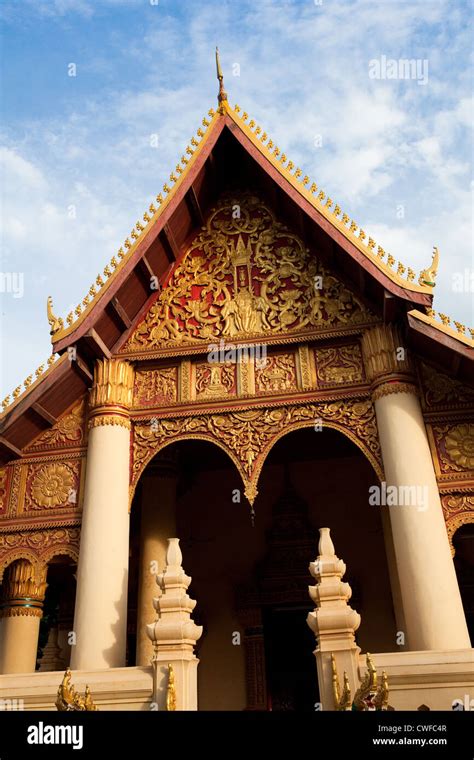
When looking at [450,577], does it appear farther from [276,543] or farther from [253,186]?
[253,186]

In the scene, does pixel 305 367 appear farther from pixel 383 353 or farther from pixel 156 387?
pixel 156 387

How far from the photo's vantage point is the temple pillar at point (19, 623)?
9.15 meters

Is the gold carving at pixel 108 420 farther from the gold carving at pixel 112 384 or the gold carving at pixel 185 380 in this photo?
the gold carving at pixel 185 380

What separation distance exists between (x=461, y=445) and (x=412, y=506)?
1.00 meters

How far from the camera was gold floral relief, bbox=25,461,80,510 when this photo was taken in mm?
8859

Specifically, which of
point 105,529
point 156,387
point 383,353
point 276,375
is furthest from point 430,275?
point 105,529

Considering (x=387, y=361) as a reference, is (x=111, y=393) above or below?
above

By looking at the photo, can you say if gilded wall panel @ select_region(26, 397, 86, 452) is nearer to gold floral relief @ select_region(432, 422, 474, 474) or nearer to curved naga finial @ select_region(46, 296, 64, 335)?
curved naga finial @ select_region(46, 296, 64, 335)

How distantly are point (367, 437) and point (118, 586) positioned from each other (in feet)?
11.2

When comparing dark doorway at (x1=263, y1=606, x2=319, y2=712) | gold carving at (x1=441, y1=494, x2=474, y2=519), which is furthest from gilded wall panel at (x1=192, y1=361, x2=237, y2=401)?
dark doorway at (x1=263, y1=606, x2=319, y2=712)

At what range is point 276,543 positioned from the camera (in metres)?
11.3

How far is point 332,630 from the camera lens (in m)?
5.96

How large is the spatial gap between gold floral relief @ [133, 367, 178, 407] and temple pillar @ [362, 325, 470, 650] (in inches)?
101
